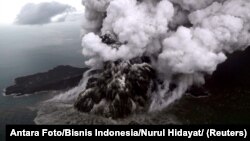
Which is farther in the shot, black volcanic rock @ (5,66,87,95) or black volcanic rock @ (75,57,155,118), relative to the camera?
black volcanic rock @ (5,66,87,95)

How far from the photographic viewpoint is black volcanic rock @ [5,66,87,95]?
15350 cm

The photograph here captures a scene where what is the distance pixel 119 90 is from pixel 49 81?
177 ft

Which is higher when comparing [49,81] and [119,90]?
[49,81]

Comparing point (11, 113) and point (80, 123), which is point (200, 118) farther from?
point (11, 113)

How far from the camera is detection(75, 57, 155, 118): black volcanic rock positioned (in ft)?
380

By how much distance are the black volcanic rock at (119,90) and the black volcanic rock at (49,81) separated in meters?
26.9

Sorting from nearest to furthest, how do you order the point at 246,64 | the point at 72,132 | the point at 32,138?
the point at 32,138 → the point at 72,132 → the point at 246,64

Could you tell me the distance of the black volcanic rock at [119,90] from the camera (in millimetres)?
115688

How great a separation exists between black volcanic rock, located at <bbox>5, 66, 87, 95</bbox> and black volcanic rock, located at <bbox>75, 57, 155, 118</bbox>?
26861mm

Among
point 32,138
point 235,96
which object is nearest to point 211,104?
point 235,96

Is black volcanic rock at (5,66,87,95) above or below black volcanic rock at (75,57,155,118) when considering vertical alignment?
above

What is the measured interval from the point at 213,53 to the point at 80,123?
141 feet

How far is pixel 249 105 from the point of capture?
4537 inches

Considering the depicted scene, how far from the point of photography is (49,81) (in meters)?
164
